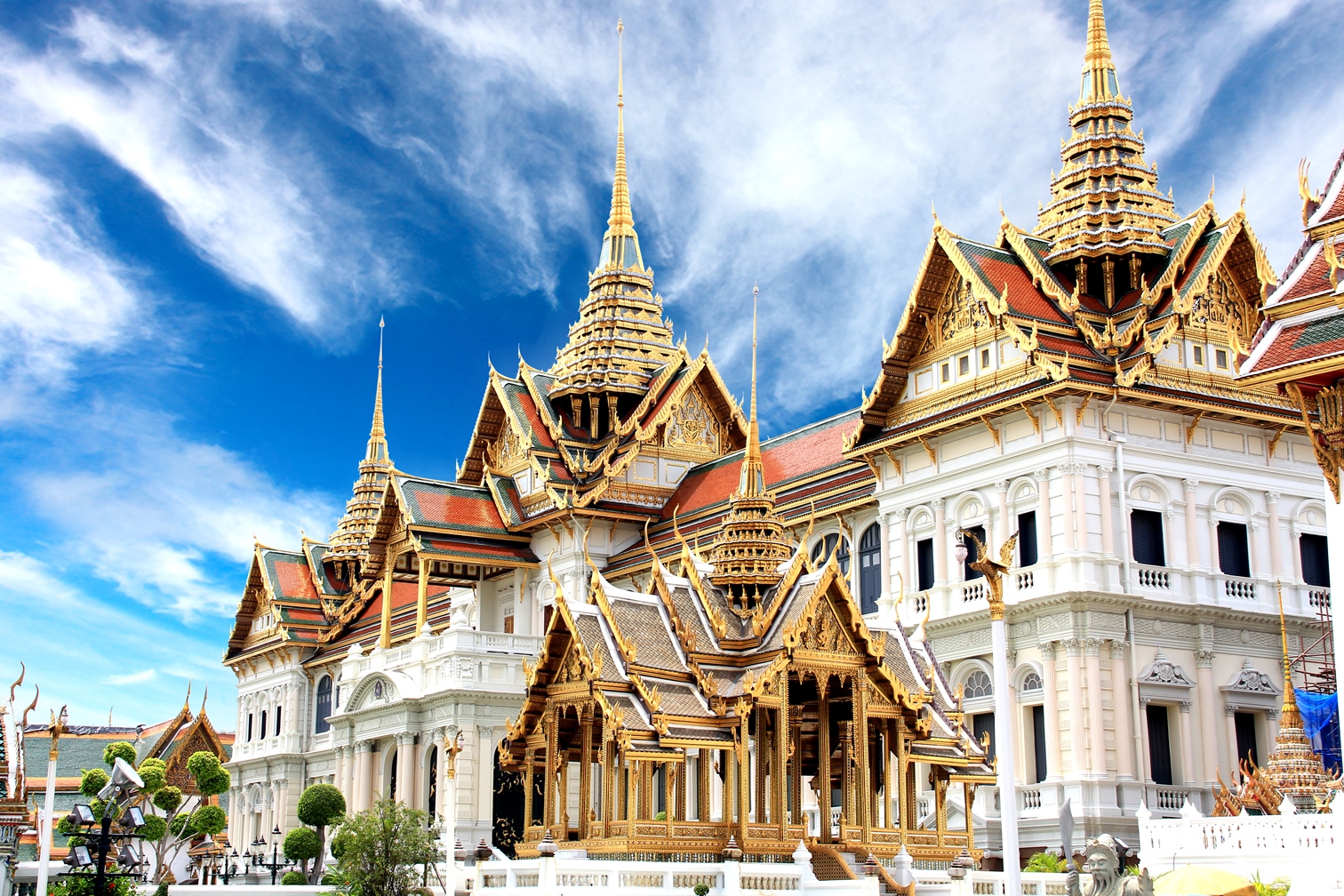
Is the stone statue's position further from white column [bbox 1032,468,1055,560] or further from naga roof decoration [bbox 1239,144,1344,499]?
white column [bbox 1032,468,1055,560]

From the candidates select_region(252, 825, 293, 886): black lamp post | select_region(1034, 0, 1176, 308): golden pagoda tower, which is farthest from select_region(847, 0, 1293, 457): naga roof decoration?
select_region(252, 825, 293, 886): black lamp post

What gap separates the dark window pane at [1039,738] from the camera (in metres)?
29.4

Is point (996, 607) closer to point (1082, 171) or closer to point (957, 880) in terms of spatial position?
point (957, 880)

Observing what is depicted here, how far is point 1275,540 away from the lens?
3095 cm

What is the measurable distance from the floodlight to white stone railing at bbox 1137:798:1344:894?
1433 cm

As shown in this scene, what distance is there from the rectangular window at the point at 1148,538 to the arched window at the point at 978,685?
142 inches

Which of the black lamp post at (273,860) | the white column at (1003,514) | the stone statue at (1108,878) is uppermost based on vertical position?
the white column at (1003,514)

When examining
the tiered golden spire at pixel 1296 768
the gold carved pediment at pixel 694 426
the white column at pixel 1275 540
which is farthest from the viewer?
the gold carved pediment at pixel 694 426

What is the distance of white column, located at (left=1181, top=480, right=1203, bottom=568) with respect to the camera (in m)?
30.1

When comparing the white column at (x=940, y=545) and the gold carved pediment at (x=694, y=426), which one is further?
the gold carved pediment at (x=694, y=426)

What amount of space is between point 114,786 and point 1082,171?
23.3 meters

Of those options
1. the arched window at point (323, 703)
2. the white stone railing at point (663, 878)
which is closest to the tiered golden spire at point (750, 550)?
the white stone railing at point (663, 878)

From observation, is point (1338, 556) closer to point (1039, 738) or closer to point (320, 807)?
point (1039, 738)

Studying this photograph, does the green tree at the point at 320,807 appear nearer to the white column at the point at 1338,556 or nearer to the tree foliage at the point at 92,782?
the tree foliage at the point at 92,782
